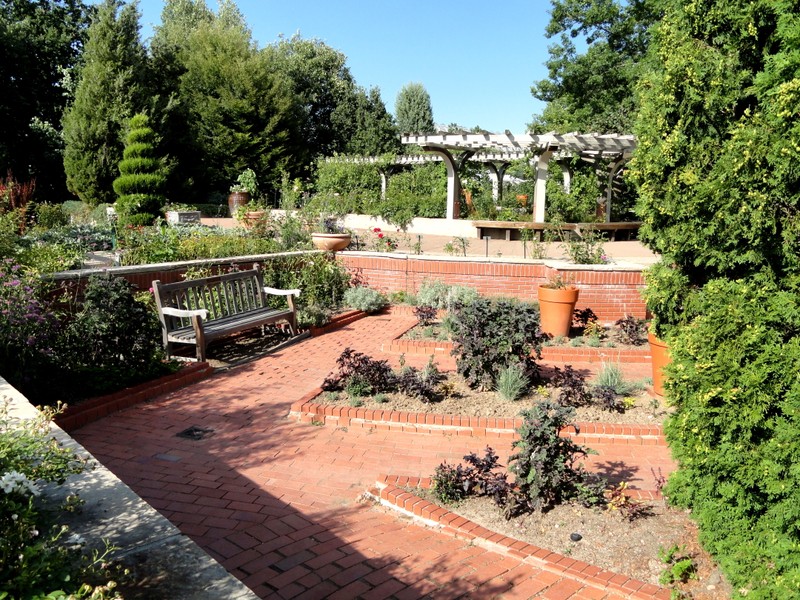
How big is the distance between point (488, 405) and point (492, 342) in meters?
0.62

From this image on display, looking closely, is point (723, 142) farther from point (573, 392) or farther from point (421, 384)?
point (421, 384)

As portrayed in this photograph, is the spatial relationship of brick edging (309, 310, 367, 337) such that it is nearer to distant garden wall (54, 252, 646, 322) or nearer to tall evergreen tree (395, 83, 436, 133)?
distant garden wall (54, 252, 646, 322)

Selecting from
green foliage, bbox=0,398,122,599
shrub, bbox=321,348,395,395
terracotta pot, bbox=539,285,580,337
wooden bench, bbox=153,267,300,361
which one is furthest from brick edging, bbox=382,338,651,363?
green foliage, bbox=0,398,122,599

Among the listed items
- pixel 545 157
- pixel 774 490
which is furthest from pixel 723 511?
pixel 545 157

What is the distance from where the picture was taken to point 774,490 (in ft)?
9.02

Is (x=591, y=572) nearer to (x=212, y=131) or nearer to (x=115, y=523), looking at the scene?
(x=115, y=523)

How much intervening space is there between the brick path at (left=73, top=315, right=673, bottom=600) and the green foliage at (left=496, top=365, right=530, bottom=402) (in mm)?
662

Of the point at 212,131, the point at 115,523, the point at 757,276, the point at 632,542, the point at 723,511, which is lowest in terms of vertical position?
the point at 632,542

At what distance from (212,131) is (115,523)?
30031mm

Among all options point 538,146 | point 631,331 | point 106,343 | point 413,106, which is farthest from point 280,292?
point 413,106

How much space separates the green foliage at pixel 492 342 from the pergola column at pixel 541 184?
38.1ft

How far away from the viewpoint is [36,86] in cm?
2814

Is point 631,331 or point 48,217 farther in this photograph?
point 48,217

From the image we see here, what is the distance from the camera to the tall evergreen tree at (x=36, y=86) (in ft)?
87.2
